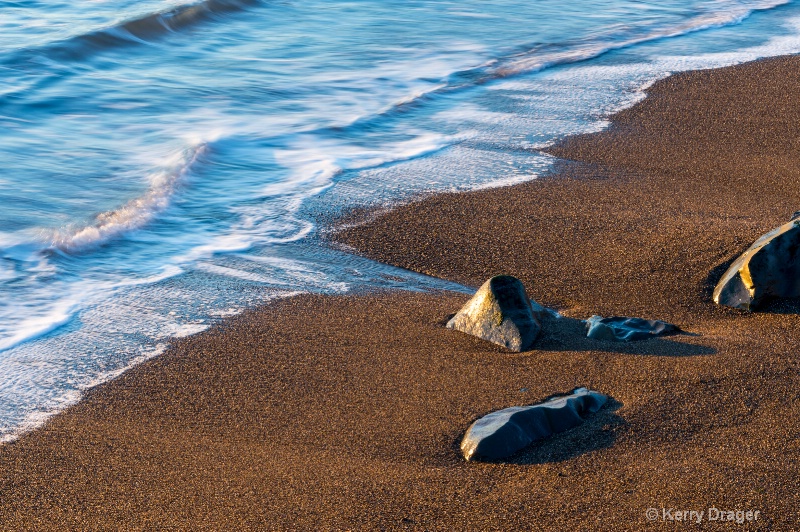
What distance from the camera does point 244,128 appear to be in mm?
7352

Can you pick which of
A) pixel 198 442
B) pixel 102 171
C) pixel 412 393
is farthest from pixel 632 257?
pixel 102 171

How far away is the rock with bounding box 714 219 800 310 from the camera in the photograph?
11.8 ft

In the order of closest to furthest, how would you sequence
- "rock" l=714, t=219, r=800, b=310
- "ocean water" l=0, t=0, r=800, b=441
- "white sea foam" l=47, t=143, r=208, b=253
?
1. "rock" l=714, t=219, r=800, b=310
2. "ocean water" l=0, t=0, r=800, b=441
3. "white sea foam" l=47, t=143, r=208, b=253

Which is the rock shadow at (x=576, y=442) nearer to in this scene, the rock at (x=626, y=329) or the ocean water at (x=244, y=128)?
the rock at (x=626, y=329)

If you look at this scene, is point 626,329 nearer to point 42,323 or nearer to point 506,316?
point 506,316

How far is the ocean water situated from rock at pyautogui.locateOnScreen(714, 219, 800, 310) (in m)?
1.35

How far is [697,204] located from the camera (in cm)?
507

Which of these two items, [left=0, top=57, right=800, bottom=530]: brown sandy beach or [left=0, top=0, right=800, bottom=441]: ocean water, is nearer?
[left=0, top=57, right=800, bottom=530]: brown sandy beach

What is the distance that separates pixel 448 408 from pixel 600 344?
0.76 metres

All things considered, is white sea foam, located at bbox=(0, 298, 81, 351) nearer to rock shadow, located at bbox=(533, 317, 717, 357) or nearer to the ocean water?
the ocean water
